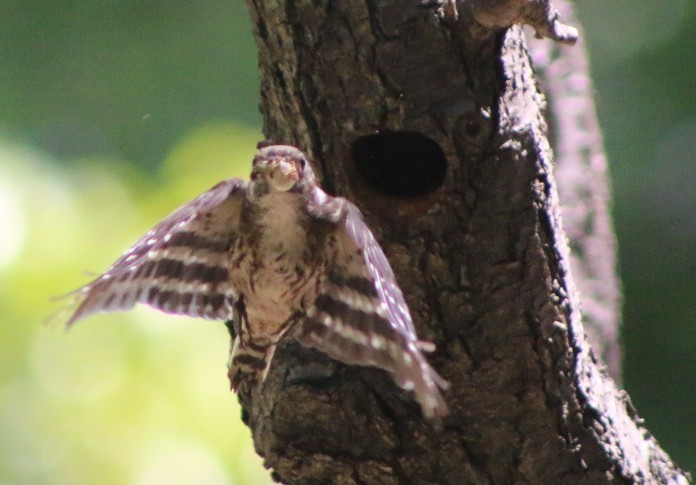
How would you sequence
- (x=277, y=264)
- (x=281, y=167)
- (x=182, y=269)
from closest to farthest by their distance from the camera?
(x=281, y=167), (x=277, y=264), (x=182, y=269)

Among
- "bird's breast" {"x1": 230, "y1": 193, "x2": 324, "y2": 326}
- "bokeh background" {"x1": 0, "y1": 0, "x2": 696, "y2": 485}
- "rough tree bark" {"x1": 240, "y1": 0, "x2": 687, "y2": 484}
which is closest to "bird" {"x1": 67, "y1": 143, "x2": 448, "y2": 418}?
"bird's breast" {"x1": 230, "y1": 193, "x2": 324, "y2": 326}

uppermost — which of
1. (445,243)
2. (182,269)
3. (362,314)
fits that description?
(182,269)

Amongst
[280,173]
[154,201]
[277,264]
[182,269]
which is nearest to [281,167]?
[280,173]

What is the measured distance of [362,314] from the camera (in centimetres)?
293

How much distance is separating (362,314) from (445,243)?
265 millimetres

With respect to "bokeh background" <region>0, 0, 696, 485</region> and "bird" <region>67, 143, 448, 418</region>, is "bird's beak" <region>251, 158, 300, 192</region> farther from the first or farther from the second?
"bokeh background" <region>0, 0, 696, 485</region>

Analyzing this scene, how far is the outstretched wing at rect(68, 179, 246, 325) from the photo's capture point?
3016 millimetres

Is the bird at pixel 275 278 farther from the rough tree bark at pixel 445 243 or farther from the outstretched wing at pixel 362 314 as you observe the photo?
the rough tree bark at pixel 445 243

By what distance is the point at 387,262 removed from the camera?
277 cm

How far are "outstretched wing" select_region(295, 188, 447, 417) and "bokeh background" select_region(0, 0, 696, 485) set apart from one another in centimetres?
65

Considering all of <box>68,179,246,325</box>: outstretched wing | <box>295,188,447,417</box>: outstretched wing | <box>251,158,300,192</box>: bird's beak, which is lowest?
<box>295,188,447,417</box>: outstretched wing

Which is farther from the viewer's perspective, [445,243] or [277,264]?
[277,264]

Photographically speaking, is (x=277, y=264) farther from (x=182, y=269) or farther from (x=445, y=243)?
(x=445, y=243)

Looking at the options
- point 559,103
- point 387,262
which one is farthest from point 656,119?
point 387,262
